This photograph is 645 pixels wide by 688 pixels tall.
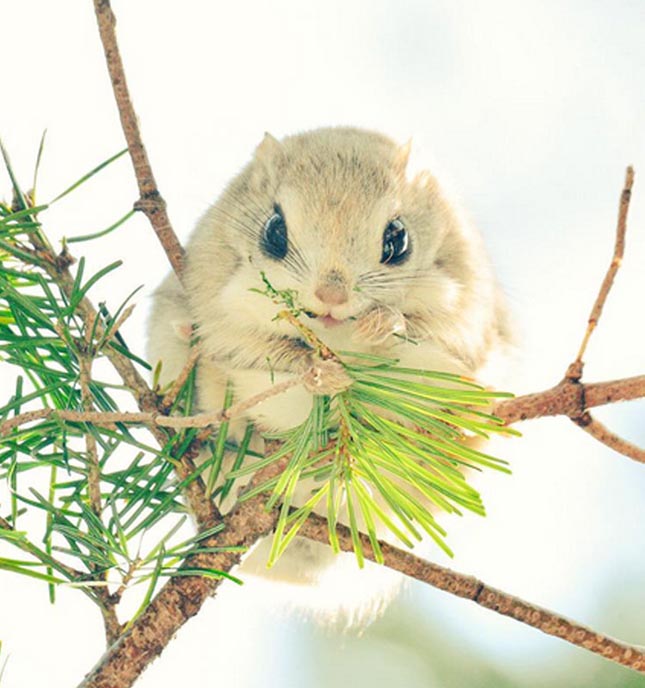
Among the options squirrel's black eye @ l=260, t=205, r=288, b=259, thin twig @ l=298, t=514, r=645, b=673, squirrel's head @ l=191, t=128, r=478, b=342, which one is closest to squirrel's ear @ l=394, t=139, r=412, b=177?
squirrel's head @ l=191, t=128, r=478, b=342

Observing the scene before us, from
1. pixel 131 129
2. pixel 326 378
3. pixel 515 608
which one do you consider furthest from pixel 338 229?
pixel 515 608

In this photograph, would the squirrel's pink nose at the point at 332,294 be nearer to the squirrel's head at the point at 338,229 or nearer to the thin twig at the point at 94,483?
the squirrel's head at the point at 338,229

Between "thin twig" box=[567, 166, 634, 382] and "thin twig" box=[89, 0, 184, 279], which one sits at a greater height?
"thin twig" box=[89, 0, 184, 279]

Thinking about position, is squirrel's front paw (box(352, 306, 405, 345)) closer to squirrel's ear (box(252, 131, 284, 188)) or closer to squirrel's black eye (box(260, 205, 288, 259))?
squirrel's black eye (box(260, 205, 288, 259))

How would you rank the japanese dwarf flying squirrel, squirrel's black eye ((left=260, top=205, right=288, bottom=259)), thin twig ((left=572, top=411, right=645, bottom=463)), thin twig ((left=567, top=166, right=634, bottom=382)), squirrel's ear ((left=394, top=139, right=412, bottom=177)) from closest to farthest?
thin twig ((left=567, top=166, right=634, bottom=382)), thin twig ((left=572, top=411, right=645, bottom=463)), the japanese dwarf flying squirrel, squirrel's black eye ((left=260, top=205, right=288, bottom=259)), squirrel's ear ((left=394, top=139, right=412, bottom=177))

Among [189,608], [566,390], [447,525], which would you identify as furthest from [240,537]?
[447,525]

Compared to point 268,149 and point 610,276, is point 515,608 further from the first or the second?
point 268,149

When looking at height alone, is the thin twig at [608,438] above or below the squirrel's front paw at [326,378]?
above

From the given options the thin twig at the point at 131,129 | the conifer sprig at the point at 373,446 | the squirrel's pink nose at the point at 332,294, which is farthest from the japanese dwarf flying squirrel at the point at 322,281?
the conifer sprig at the point at 373,446
